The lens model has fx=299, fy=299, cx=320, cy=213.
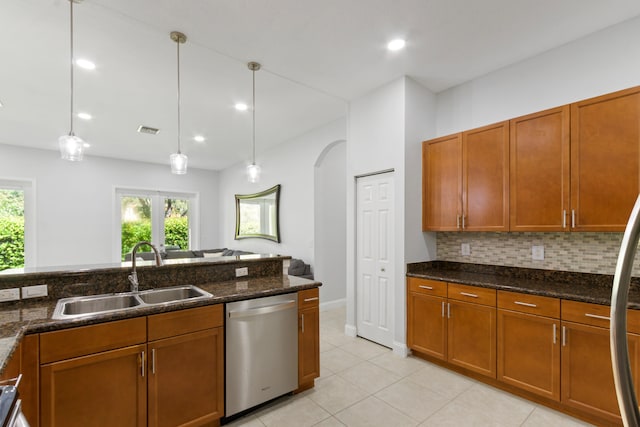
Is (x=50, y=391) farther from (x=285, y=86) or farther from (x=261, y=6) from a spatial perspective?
(x=285, y=86)

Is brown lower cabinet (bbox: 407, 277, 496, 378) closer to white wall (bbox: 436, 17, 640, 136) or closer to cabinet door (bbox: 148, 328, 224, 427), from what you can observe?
white wall (bbox: 436, 17, 640, 136)

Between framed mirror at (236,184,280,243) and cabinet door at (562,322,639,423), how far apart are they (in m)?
4.33

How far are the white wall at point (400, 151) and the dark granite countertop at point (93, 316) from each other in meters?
1.19

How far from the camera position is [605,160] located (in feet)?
7.20

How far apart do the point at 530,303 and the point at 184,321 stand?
8.24 ft

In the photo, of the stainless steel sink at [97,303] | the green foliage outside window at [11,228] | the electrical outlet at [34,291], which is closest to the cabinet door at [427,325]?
the stainless steel sink at [97,303]

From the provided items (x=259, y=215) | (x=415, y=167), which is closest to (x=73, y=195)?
(x=259, y=215)

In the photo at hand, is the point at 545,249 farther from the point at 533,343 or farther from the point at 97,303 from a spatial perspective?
the point at 97,303

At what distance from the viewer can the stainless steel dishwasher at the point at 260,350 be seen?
2078 millimetres

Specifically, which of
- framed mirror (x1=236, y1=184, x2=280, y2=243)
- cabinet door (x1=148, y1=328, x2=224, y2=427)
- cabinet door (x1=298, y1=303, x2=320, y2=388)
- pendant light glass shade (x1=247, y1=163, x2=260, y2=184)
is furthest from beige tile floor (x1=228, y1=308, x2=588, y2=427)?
framed mirror (x1=236, y1=184, x2=280, y2=243)

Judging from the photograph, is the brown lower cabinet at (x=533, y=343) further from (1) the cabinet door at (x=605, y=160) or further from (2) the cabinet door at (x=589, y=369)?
(1) the cabinet door at (x=605, y=160)

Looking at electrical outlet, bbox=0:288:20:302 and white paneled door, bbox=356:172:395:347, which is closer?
electrical outlet, bbox=0:288:20:302

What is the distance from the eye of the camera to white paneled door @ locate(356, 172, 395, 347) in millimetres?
3277

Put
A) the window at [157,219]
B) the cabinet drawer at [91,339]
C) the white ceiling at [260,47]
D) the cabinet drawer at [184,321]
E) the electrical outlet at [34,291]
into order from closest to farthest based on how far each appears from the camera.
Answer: the cabinet drawer at [91,339], the cabinet drawer at [184,321], the electrical outlet at [34,291], the white ceiling at [260,47], the window at [157,219]
